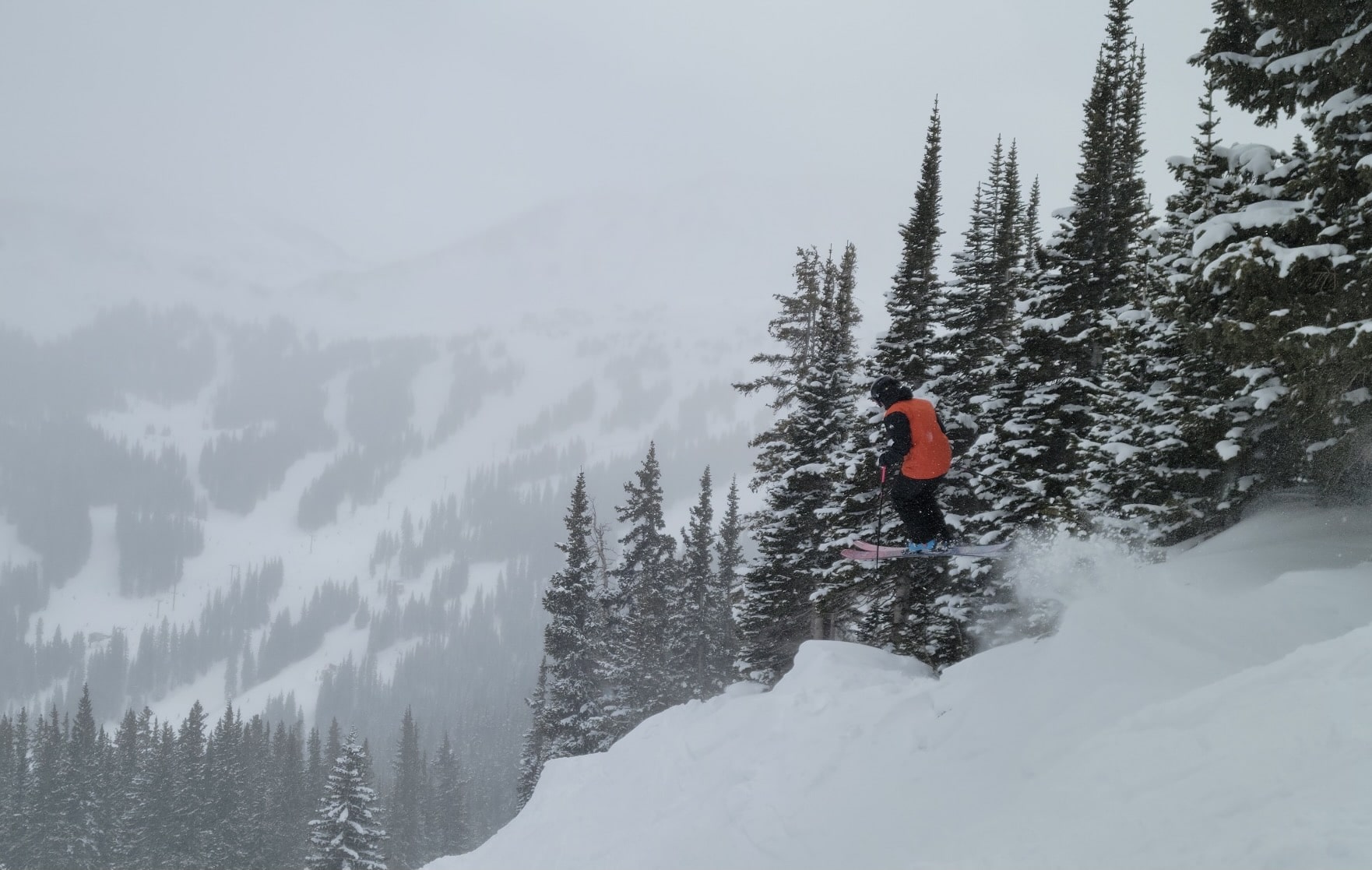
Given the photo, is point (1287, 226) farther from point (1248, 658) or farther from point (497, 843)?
point (497, 843)

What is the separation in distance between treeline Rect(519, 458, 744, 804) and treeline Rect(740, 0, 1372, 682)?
12522mm

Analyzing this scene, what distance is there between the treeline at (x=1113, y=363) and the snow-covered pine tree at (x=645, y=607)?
557 inches

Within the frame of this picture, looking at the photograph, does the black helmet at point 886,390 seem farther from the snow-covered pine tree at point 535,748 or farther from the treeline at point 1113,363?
the snow-covered pine tree at point 535,748

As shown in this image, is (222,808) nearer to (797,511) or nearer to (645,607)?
(645,607)

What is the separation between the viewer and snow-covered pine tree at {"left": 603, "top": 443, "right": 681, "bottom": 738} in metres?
42.8

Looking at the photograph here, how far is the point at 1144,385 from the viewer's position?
13.6m

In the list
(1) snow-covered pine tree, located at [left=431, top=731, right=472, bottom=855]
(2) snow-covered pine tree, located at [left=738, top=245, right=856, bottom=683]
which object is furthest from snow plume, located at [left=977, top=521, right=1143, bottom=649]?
(1) snow-covered pine tree, located at [left=431, top=731, right=472, bottom=855]

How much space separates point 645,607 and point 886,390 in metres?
34.1

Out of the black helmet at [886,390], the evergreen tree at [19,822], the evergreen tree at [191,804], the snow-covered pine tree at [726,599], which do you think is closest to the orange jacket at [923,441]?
the black helmet at [886,390]

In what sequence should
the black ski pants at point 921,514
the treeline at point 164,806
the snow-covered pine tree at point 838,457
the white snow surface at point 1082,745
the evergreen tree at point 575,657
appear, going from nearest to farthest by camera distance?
the white snow surface at point 1082,745 < the black ski pants at point 921,514 < the snow-covered pine tree at point 838,457 < the evergreen tree at point 575,657 < the treeline at point 164,806

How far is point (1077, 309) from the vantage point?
17.9 m

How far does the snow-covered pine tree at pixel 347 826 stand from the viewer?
44.1m

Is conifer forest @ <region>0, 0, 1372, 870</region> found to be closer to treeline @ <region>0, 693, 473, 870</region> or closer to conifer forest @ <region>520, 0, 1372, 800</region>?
conifer forest @ <region>520, 0, 1372, 800</region>

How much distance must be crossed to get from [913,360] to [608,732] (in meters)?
27.1
